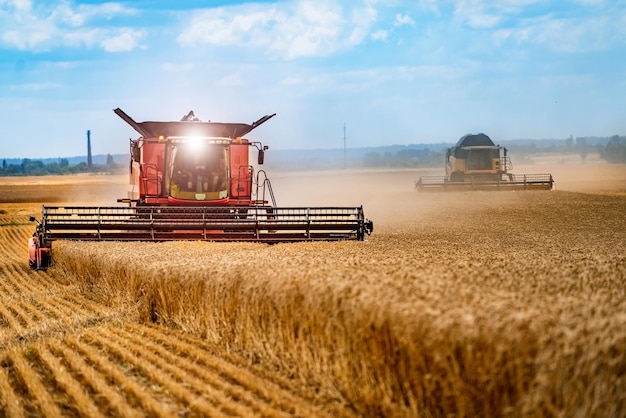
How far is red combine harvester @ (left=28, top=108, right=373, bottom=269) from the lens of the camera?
13.5m

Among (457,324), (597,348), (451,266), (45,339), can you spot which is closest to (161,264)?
(45,339)

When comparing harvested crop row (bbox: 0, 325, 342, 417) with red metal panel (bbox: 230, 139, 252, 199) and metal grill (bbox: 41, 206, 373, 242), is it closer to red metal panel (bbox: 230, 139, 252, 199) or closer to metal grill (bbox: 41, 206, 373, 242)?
metal grill (bbox: 41, 206, 373, 242)

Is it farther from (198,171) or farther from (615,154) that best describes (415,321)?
(615,154)

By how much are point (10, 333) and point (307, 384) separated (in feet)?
13.2

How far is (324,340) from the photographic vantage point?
574cm

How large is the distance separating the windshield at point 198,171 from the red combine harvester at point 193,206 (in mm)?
21

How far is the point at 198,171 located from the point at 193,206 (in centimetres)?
76

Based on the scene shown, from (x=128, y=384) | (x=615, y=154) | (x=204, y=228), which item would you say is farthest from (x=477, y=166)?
(x=615, y=154)

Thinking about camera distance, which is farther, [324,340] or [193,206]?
[193,206]

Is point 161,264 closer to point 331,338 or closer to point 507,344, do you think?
point 331,338

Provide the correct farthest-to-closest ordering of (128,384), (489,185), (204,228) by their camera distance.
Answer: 1. (489,185)
2. (204,228)
3. (128,384)

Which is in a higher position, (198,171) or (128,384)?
(198,171)

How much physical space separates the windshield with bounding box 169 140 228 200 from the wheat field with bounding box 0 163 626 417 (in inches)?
184

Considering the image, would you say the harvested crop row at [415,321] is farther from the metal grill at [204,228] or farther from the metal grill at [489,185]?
the metal grill at [489,185]
